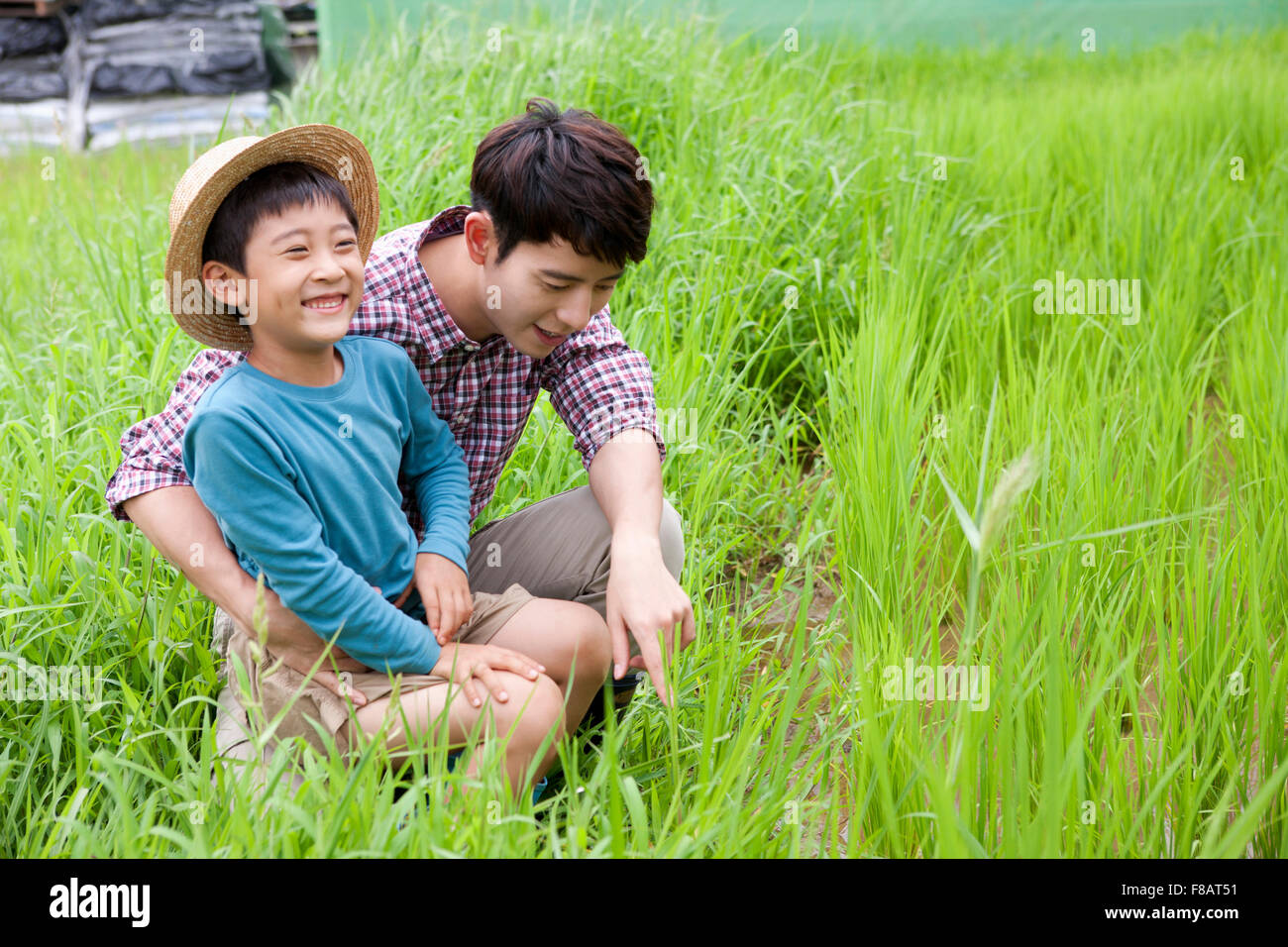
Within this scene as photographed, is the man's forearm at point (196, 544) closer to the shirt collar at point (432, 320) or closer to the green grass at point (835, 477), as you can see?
the green grass at point (835, 477)

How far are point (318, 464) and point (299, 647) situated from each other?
0.84ft

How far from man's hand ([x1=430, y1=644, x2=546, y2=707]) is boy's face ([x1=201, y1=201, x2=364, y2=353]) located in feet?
1.47

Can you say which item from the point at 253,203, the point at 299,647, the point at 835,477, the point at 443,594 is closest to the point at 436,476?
the point at 443,594

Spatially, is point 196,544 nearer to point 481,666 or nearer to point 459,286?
point 481,666

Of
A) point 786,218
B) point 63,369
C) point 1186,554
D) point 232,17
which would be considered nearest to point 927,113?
point 786,218

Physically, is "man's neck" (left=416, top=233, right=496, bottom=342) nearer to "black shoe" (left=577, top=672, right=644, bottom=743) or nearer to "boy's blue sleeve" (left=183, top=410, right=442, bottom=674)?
"boy's blue sleeve" (left=183, top=410, right=442, bottom=674)

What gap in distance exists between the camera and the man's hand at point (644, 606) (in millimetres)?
1515

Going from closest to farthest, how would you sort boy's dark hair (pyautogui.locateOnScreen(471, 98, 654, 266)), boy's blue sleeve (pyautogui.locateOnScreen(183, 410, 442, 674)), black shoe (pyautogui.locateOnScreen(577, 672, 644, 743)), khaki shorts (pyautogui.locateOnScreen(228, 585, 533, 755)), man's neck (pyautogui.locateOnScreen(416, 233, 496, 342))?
boy's blue sleeve (pyautogui.locateOnScreen(183, 410, 442, 674)) < khaki shorts (pyautogui.locateOnScreen(228, 585, 533, 755)) < boy's dark hair (pyautogui.locateOnScreen(471, 98, 654, 266)) < man's neck (pyautogui.locateOnScreen(416, 233, 496, 342)) < black shoe (pyautogui.locateOnScreen(577, 672, 644, 743))

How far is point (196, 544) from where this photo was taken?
1.47 metres

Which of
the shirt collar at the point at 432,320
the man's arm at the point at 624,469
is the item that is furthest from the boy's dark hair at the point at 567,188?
the man's arm at the point at 624,469

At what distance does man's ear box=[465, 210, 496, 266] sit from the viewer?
1.63 m

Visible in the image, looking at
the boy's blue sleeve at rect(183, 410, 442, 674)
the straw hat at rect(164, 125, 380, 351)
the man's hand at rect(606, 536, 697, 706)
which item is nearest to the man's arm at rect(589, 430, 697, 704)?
the man's hand at rect(606, 536, 697, 706)

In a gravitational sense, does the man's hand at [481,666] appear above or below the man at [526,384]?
below

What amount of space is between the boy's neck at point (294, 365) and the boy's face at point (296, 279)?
0.4 inches
